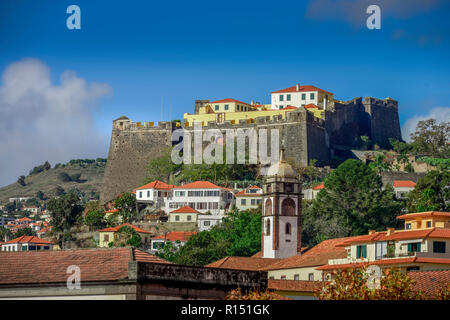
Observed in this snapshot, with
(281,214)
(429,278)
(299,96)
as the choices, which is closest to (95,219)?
(299,96)

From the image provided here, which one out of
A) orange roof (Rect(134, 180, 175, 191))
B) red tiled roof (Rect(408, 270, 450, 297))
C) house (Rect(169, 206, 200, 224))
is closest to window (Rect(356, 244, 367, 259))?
red tiled roof (Rect(408, 270, 450, 297))

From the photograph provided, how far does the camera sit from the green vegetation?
80.1 metres

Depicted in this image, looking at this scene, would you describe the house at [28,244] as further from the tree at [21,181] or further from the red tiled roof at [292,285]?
the tree at [21,181]

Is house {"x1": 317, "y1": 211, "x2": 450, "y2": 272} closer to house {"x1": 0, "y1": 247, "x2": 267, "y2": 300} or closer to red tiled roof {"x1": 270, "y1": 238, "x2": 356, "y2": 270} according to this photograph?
red tiled roof {"x1": 270, "y1": 238, "x2": 356, "y2": 270}

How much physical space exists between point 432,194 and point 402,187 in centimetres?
1035

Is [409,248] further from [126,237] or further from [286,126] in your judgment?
[286,126]

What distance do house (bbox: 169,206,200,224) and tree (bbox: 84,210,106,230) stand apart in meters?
7.16

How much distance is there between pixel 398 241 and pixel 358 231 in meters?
27.9

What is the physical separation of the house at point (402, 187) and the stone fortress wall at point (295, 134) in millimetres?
10361

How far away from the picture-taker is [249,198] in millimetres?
97688

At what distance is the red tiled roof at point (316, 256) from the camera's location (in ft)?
205
